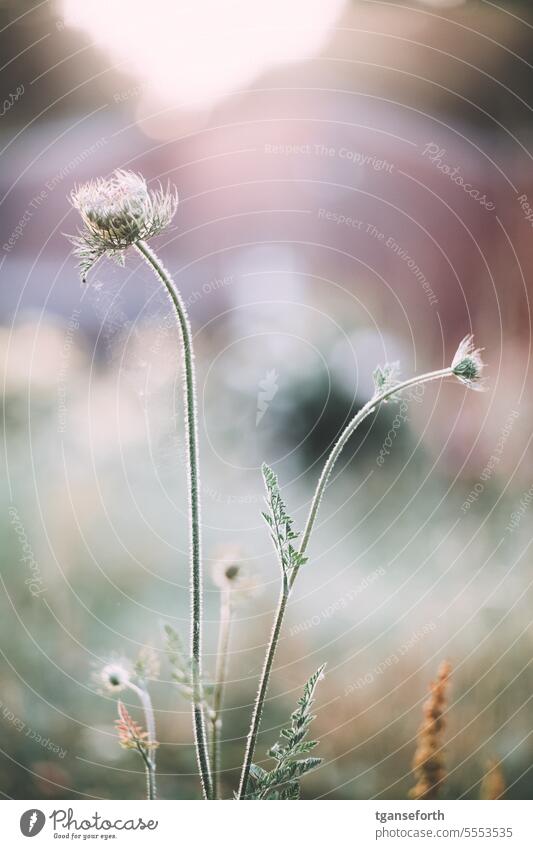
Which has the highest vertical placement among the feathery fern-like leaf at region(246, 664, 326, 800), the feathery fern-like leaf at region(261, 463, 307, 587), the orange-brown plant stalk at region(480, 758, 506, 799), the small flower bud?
the feathery fern-like leaf at region(261, 463, 307, 587)

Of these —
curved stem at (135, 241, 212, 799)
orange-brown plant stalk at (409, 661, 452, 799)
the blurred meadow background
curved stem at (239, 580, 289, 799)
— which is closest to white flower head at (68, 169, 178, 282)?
curved stem at (135, 241, 212, 799)

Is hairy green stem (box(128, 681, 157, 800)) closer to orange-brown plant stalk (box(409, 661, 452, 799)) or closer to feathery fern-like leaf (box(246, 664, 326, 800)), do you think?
feathery fern-like leaf (box(246, 664, 326, 800))

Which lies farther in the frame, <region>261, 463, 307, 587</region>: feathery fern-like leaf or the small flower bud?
the small flower bud

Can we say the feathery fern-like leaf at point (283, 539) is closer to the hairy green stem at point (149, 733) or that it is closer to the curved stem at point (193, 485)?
the curved stem at point (193, 485)

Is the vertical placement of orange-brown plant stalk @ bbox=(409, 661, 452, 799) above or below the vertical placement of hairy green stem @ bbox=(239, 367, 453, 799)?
below

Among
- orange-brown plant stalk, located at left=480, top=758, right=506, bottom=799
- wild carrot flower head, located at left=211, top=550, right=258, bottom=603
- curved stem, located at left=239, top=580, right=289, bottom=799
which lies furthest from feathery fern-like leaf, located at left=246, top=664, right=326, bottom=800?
orange-brown plant stalk, located at left=480, top=758, right=506, bottom=799

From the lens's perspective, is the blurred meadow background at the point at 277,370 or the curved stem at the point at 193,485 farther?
the blurred meadow background at the point at 277,370

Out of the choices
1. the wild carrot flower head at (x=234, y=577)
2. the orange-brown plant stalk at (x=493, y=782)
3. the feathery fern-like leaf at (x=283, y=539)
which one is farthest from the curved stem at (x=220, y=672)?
the orange-brown plant stalk at (x=493, y=782)
